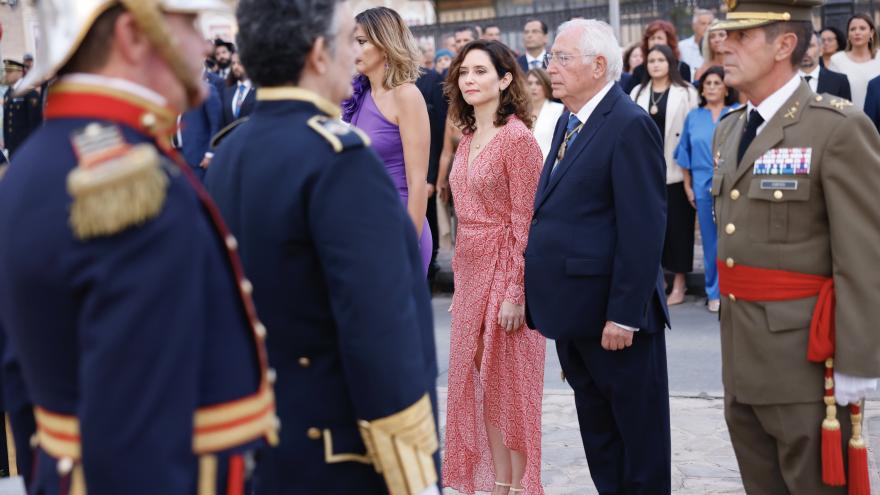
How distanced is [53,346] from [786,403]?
2.31 meters

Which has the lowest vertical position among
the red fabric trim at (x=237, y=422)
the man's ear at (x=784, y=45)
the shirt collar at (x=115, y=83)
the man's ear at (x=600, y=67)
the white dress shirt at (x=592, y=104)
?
the red fabric trim at (x=237, y=422)

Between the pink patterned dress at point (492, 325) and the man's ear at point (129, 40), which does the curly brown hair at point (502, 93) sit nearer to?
the pink patterned dress at point (492, 325)

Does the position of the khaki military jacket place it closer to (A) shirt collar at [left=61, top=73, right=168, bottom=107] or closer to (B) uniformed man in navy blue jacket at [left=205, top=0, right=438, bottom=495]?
(B) uniformed man in navy blue jacket at [left=205, top=0, right=438, bottom=495]

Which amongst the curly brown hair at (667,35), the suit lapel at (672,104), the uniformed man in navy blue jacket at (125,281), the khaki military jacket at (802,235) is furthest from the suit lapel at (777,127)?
the curly brown hair at (667,35)

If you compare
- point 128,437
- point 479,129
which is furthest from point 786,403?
point 128,437

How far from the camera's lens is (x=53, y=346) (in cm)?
168

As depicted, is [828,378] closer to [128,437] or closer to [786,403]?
[786,403]

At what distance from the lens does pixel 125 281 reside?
1557mm

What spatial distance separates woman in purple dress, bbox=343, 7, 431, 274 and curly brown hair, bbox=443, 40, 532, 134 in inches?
10.7

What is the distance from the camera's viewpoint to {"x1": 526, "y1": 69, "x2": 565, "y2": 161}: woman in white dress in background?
7.72 meters

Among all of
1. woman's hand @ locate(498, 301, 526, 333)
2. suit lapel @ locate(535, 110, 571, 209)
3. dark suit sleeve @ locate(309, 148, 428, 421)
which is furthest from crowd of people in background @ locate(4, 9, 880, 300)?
dark suit sleeve @ locate(309, 148, 428, 421)

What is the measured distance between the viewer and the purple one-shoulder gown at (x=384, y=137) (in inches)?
179

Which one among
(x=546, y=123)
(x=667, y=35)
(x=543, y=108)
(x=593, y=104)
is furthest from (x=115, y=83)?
(x=667, y=35)

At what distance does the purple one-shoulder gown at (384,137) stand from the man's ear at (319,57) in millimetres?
2180
